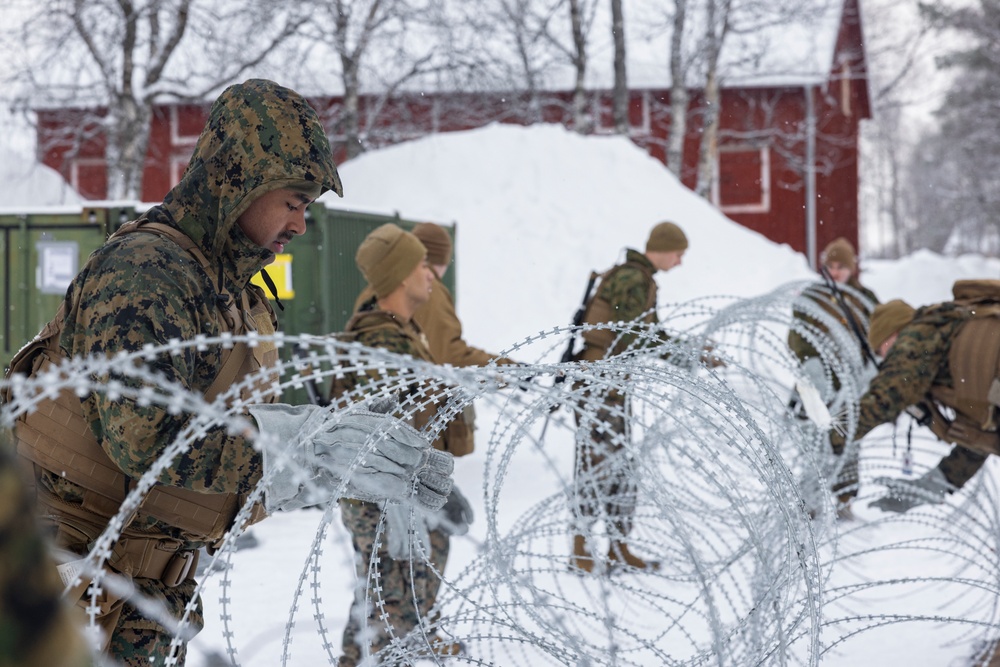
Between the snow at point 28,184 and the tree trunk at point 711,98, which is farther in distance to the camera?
the tree trunk at point 711,98

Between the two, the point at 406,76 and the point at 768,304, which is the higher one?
the point at 406,76

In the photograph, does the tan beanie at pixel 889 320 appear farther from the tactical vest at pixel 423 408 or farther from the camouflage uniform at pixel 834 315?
the tactical vest at pixel 423 408

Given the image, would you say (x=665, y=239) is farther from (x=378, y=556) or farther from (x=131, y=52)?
(x=131, y=52)

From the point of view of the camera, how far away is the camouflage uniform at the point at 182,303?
188 centimetres

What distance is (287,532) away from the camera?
→ 22.8 ft

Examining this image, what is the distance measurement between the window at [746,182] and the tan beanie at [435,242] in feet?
53.8

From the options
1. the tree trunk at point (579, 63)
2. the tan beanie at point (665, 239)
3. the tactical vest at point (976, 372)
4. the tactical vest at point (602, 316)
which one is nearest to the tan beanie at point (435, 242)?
the tactical vest at point (602, 316)

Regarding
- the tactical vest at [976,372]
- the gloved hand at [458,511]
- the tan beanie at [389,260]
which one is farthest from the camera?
the tactical vest at [976,372]

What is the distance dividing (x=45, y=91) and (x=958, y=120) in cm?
2723

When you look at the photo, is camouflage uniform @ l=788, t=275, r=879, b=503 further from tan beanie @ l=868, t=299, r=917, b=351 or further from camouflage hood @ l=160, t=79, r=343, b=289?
camouflage hood @ l=160, t=79, r=343, b=289

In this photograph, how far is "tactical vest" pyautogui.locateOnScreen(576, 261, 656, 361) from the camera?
5590 millimetres

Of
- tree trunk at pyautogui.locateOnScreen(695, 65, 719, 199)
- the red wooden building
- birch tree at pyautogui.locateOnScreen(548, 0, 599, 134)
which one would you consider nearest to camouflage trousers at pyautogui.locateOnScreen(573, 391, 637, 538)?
birch tree at pyautogui.locateOnScreen(548, 0, 599, 134)

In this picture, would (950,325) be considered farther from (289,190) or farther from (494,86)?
(494,86)

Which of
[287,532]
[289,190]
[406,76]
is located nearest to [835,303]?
[287,532]
